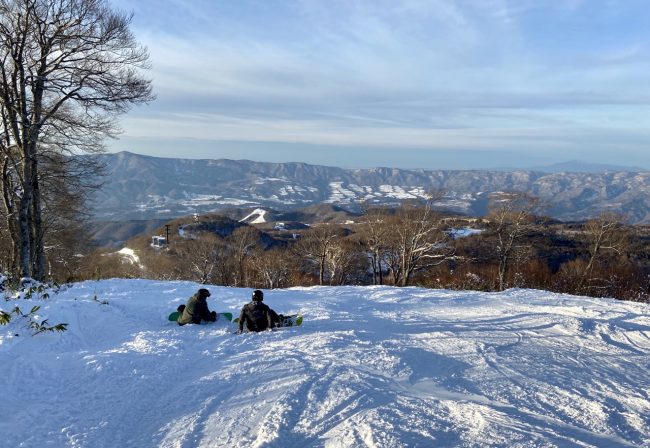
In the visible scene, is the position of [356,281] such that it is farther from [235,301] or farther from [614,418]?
[614,418]

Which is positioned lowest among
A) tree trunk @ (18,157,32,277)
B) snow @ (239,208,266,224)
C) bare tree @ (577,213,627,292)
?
snow @ (239,208,266,224)

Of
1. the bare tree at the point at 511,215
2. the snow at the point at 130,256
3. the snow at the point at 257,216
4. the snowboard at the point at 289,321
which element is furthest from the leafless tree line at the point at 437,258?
the snow at the point at 257,216

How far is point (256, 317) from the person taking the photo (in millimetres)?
10281

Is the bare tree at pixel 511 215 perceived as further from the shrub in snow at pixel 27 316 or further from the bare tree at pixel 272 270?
the shrub in snow at pixel 27 316

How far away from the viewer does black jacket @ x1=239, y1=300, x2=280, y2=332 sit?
33.7 ft

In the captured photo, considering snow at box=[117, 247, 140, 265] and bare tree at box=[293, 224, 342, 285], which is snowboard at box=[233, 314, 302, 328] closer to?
bare tree at box=[293, 224, 342, 285]

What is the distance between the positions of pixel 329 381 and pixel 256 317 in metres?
3.66

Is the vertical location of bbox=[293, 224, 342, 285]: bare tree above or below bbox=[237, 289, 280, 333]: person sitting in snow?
below

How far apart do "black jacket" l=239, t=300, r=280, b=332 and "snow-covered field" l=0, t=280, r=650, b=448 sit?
14.7 inches

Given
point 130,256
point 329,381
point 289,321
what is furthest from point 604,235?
point 130,256

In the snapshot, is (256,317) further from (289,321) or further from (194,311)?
(194,311)

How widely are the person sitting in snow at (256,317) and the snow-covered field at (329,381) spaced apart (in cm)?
37

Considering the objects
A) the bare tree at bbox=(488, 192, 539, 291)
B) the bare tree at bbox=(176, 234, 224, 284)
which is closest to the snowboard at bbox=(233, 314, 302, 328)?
the bare tree at bbox=(488, 192, 539, 291)

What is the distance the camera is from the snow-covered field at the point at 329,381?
18.2ft
